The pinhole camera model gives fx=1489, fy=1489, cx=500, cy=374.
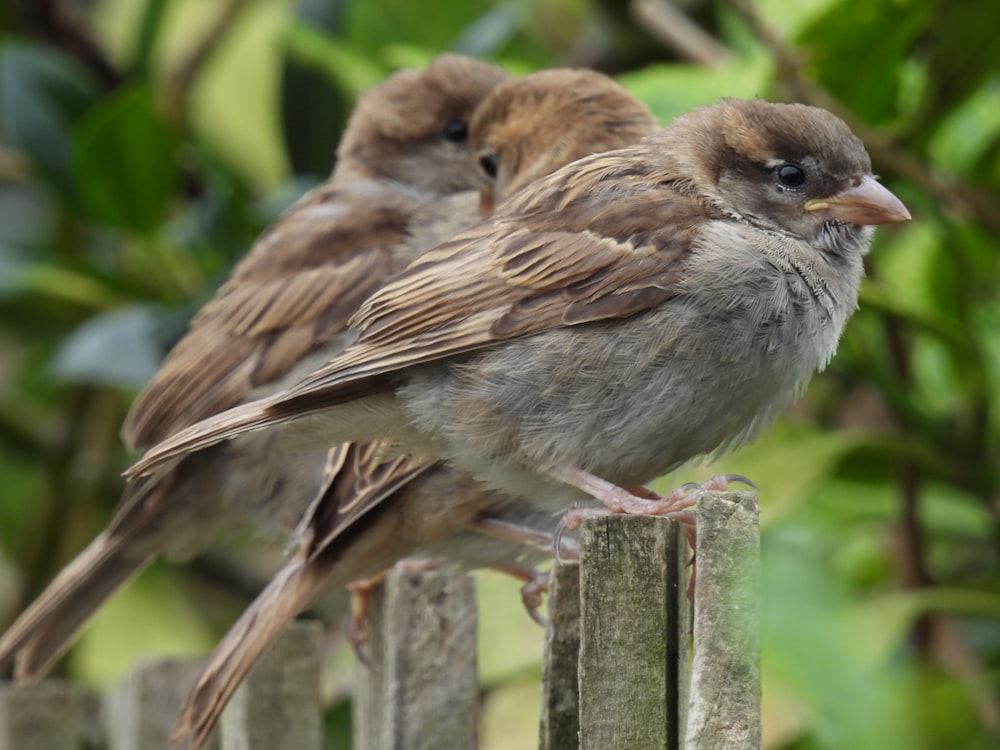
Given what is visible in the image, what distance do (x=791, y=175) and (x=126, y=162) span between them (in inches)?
85.1

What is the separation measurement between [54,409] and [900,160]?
121 inches

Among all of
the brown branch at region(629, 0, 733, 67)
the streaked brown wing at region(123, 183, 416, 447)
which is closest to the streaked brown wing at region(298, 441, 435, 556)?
the streaked brown wing at region(123, 183, 416, 447)

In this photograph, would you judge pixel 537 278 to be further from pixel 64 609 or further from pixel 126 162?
pixel 126 162

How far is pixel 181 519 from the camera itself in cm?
365

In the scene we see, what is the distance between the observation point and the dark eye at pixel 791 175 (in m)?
2.46

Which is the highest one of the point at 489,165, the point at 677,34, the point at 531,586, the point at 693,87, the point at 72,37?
the point at 72,37

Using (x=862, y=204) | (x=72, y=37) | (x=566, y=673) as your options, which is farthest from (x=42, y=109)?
(x=566, y=673)

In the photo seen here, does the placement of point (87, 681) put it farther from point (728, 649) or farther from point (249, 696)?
point (728, 649)

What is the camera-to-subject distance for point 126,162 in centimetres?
402

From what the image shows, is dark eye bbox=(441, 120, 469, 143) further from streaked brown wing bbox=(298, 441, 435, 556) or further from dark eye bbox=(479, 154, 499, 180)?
streaked brown wing bbox=(298, 441, 435, 556)

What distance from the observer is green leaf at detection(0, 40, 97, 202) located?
166 inches

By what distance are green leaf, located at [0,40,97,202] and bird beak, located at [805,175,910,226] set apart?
2.55m

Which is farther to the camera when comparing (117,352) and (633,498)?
(117,352)

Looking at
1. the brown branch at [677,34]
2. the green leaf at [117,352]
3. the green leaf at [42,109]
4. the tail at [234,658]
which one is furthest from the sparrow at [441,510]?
the green leaf at [42,109]
